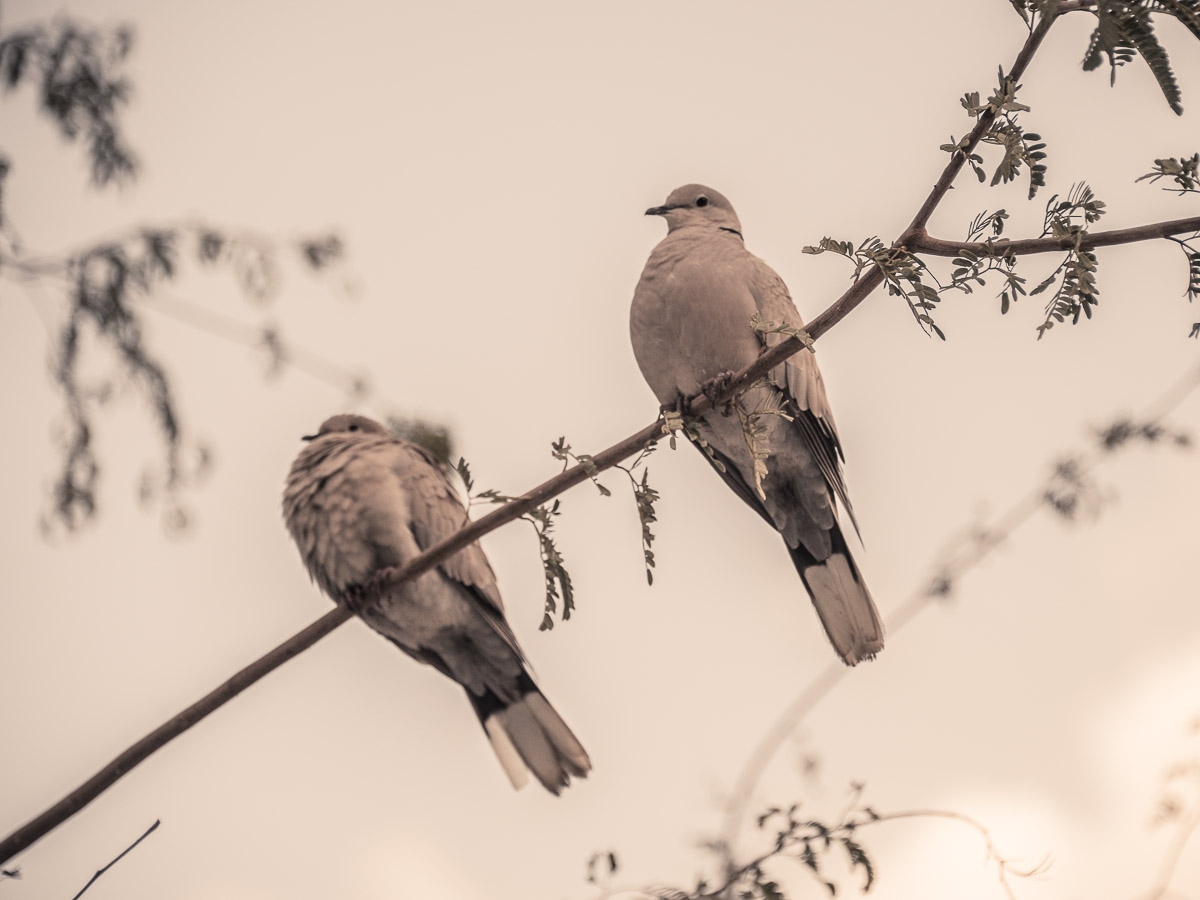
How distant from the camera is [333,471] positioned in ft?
12.0

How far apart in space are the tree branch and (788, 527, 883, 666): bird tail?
1.70 meters

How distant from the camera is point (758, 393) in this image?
3510 millimetres

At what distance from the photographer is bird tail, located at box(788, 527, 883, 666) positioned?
3.34 meters

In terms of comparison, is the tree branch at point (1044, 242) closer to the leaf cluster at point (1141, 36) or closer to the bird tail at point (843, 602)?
the leaf cluster at point (1141, 36)

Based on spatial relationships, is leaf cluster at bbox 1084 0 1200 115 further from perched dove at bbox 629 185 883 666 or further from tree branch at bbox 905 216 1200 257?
perched dove at bbox 629 185 883 666

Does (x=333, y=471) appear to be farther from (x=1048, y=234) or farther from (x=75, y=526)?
(x=1048, y=234)

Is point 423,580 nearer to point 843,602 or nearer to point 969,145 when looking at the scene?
point 843,602

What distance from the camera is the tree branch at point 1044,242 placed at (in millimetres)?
1764

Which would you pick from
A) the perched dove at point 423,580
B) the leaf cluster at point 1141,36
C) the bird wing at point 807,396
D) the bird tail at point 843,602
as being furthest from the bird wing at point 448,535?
the leaf cluster at point 1141,36

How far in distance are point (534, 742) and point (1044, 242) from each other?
2459 mm

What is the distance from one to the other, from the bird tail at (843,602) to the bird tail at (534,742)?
1.00 m

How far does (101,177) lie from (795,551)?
2758 millimetres

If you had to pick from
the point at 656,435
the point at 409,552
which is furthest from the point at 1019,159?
the point at 409,552

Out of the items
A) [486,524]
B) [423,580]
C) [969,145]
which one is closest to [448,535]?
[423,580]
